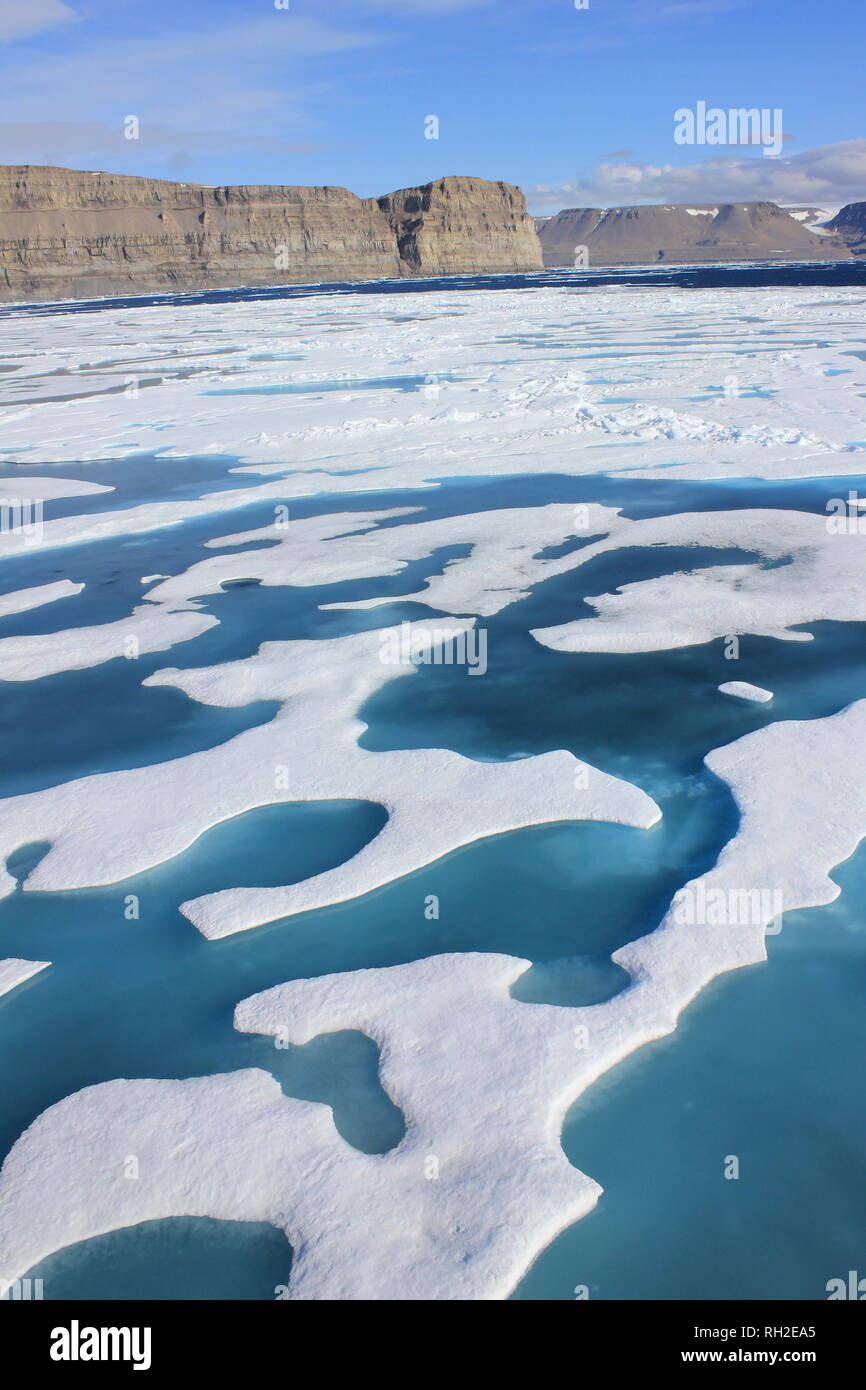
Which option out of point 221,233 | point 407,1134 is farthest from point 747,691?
point 221,233

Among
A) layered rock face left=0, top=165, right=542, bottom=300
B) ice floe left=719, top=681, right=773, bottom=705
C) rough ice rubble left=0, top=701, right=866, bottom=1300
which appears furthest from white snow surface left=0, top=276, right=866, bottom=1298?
layered rock face left=0, top=165, right=542, bottom=300

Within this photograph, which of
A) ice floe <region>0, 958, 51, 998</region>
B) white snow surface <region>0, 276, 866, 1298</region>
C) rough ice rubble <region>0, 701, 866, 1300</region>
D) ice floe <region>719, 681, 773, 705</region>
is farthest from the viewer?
ice floe <region>719, 681, 773, 705</region>

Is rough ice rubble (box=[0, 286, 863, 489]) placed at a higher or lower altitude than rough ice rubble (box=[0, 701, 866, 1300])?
higher

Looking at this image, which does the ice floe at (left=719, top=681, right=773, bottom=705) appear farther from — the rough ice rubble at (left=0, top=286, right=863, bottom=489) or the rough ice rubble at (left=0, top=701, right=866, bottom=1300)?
the rough ice rubble at (left=0, top=286, right=863, bottom=489)

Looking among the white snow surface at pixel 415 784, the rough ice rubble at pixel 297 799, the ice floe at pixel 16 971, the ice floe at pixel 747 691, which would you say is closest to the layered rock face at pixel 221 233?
the white snow surface at pixel 415 784

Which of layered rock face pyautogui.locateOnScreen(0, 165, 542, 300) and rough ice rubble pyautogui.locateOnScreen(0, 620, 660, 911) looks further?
layered rock face pyautogui.locateOnScreen(0, 165, 542, 300)

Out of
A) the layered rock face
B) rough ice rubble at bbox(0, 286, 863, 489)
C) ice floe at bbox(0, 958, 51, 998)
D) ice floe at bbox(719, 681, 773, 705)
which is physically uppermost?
the layered rock face
